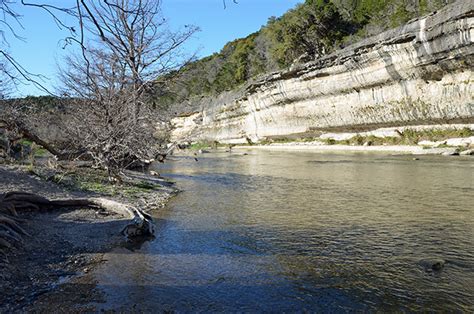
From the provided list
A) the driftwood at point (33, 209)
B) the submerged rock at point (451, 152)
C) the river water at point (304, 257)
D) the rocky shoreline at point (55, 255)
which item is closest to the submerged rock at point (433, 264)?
the river water at point (304, 257)

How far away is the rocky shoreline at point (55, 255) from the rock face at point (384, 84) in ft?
23.4

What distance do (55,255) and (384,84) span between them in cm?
3074

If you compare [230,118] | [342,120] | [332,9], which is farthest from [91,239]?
[230,118]

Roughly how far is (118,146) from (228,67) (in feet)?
236

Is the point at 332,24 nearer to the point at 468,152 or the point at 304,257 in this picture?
the point at 468,152

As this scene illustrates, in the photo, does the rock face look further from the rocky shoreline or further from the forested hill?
the rocky shoreline

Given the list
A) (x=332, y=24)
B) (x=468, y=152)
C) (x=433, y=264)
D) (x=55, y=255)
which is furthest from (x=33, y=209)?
(x=332, y=24)

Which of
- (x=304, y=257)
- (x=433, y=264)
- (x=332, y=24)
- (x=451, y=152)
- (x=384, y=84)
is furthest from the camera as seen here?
(x=332, y=24)

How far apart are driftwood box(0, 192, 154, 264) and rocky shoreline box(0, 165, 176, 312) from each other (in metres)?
0.15

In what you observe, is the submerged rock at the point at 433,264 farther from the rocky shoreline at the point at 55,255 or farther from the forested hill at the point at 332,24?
the forested hill at the point at 332,24

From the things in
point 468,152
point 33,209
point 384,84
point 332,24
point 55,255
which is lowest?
point 468,152

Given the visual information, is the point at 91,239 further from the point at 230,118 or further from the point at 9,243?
the point at 230,118

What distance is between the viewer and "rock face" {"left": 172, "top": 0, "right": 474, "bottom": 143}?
23.0m

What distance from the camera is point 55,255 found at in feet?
18.7
